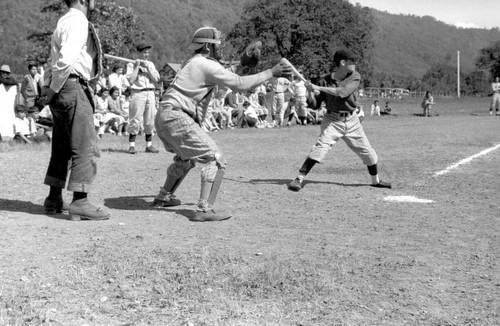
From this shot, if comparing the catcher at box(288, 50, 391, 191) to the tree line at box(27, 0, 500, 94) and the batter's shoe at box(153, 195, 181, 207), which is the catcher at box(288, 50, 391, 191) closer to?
the batter's shoe at box(153, 195, 181, 207)

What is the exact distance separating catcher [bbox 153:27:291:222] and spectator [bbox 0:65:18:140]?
1053 cm

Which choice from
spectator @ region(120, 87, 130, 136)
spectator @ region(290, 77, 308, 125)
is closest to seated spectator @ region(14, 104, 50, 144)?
spectator @ region(120, 87, 130, 136)

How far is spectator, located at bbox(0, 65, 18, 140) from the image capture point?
17.1m

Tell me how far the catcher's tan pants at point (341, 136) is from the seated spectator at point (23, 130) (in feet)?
29.7

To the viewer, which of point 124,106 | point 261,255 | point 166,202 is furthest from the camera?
point 124,106

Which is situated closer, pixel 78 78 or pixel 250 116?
pixel 78 78

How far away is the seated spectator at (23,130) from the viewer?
17.0 meters

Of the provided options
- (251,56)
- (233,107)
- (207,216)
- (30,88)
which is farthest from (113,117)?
(207,216)

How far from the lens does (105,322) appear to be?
14.7 ft

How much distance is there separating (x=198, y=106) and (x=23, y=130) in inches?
418

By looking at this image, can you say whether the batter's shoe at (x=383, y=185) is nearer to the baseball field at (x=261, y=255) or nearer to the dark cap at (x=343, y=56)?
the baseball field at (x=261, y=255)

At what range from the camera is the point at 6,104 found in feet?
56.6

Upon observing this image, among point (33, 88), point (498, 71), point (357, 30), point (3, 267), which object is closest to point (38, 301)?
point (3, 267)

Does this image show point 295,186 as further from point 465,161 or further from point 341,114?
point 465,161
